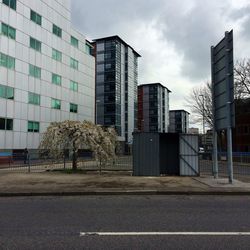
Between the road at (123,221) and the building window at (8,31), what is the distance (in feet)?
106

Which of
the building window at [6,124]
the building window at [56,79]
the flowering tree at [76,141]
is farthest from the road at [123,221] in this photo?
the building window at [56,79]

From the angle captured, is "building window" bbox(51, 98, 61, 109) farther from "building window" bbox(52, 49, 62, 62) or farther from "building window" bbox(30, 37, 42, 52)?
"building window" bbox(30, 37, 42, 52)

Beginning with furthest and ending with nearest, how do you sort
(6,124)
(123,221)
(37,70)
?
(37,70)
(6,124)
(123,221)

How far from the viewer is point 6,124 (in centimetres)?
3912

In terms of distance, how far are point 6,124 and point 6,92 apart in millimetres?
3739

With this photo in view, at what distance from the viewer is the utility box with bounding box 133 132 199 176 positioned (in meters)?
17.6

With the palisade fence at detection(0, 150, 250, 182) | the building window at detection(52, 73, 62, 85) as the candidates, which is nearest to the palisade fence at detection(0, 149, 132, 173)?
the palisade fence at detection(0, 150, 250, 182)

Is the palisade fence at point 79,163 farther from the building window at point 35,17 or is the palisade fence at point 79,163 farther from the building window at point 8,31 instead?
the building window at point 35,17

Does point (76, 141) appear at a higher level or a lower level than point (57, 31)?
lower

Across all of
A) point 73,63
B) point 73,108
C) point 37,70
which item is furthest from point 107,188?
point 73,63

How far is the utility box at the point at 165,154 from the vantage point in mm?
17594

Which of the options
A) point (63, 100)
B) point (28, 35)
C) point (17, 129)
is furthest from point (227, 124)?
point (63, 100)

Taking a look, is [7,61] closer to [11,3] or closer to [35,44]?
[35,44]

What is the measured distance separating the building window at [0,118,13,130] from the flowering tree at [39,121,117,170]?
19596 mm
